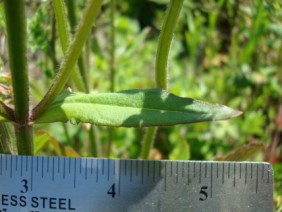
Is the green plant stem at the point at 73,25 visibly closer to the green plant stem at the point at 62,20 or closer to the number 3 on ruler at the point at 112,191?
the green plant stem at the point at 62,20

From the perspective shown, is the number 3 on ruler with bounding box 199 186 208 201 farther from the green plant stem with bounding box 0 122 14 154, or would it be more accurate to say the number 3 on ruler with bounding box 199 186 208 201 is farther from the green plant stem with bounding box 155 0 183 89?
the green plant stem with bounding box 0 122 14 154

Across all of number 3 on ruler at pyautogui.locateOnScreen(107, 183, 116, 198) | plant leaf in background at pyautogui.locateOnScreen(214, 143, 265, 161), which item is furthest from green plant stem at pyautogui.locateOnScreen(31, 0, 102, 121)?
plant leaf in background at pyautogui.locateOnScreen(214, 143, 265, 161)

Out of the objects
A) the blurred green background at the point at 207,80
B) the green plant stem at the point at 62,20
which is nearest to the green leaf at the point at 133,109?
the green plant stem at the point at 62,20

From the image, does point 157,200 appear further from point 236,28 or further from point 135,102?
point 236,28

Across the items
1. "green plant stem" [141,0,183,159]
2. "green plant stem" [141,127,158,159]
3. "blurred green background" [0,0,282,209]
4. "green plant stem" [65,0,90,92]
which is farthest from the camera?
"blurred green background" [0,0,282,209]

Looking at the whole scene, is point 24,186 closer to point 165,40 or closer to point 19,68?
point 19,68

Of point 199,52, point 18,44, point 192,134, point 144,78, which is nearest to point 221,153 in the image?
point 192,134

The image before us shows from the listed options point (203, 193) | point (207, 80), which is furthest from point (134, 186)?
point (207, 80)
